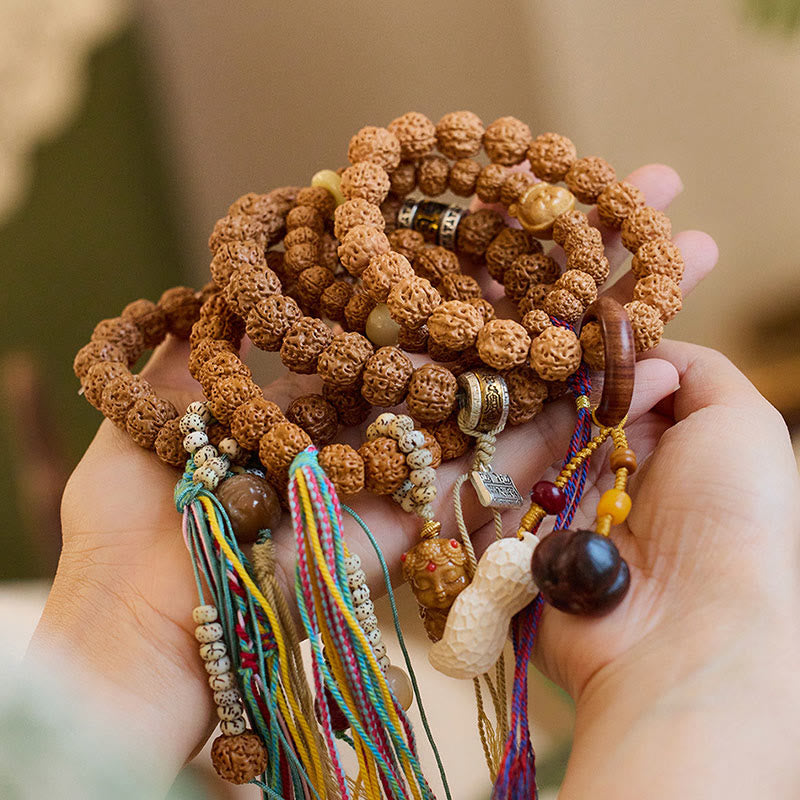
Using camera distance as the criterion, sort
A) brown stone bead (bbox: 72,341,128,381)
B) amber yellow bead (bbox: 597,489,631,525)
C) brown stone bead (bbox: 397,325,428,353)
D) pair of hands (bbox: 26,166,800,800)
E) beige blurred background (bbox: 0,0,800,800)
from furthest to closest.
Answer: beige blurred background (bbox: 0,0,800,800) < brown stone bead (bbox: 72,341,128,381) < brown stone bead (bbox: 397,325,428,353) < amber yellow bead (bbox: 597,489,631,525) < pair of hands (bbox: 26,166,800,800)

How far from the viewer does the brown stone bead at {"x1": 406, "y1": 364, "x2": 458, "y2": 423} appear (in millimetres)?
748

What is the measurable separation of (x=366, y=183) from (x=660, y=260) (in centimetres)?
31

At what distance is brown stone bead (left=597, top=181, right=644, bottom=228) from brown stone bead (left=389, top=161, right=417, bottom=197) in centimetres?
22

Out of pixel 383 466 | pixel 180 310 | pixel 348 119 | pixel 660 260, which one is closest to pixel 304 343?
pixel 383 466

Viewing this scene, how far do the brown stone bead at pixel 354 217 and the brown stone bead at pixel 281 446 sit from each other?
0.22 meters

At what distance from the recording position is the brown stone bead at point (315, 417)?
0.79 meters

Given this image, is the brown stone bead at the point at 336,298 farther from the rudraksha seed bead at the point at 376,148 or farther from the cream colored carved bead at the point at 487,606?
the cream colored carved bead at the point at 487,606

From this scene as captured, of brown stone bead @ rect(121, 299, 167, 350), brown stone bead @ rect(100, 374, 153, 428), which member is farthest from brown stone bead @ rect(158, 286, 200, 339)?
brown stone bead @ rect(100, 374, 153, 428)

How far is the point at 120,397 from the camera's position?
83 centimetres

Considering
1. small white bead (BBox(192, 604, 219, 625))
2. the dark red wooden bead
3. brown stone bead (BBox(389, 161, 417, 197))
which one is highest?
brown stone bead (BBox(389, 161, 417, 197))

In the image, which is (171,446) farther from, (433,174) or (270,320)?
(433,174)

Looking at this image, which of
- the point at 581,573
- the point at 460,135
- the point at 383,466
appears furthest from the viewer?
the point at 460,135

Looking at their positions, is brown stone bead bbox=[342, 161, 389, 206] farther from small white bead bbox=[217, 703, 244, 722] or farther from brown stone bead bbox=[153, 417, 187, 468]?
small white bead bbox=[217, 703, 244, 722]

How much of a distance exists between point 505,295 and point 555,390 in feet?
0.63
